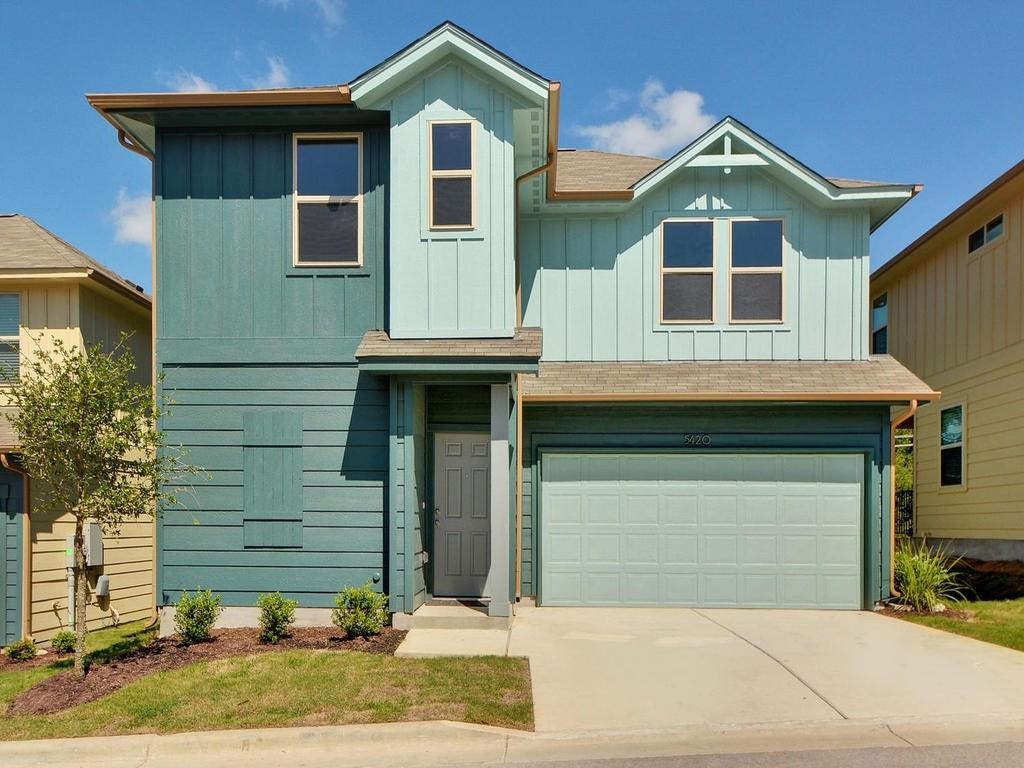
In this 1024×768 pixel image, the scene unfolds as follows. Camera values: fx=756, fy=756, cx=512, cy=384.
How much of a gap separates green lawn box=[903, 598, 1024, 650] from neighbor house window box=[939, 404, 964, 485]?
145 inches

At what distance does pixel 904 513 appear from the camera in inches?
634

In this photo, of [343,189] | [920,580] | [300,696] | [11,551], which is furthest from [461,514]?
[920,580]

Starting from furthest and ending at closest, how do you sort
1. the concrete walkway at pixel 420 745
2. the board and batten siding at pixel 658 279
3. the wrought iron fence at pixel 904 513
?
the wrought iron fence at pixel 904 513 → the board and batten siding at pixel 658 279 → the concrete walkway at pixel 420 745

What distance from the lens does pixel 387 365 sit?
8391mm

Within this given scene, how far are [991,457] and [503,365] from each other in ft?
29.7

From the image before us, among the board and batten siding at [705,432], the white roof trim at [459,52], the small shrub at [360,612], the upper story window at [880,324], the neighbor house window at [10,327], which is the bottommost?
the small shrub at [360,612]

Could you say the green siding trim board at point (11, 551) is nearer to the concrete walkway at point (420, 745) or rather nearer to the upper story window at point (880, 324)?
the concrete walkway at point (420, 745)

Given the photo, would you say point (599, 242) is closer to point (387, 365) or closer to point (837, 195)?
point (837, 195)

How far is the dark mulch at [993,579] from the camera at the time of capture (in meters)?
11.0

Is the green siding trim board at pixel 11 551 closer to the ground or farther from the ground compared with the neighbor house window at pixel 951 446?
closer to the ground

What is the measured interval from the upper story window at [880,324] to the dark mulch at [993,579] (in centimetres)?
616

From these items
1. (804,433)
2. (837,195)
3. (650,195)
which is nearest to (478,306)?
(650,195)

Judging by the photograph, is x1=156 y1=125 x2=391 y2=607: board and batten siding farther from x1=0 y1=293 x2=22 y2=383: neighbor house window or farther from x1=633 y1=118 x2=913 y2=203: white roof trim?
x1=633 y1=118 x2=913 y2=203: white roof trim

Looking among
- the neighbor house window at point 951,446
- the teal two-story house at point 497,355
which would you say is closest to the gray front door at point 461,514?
the teal two-story house at point 497,355
